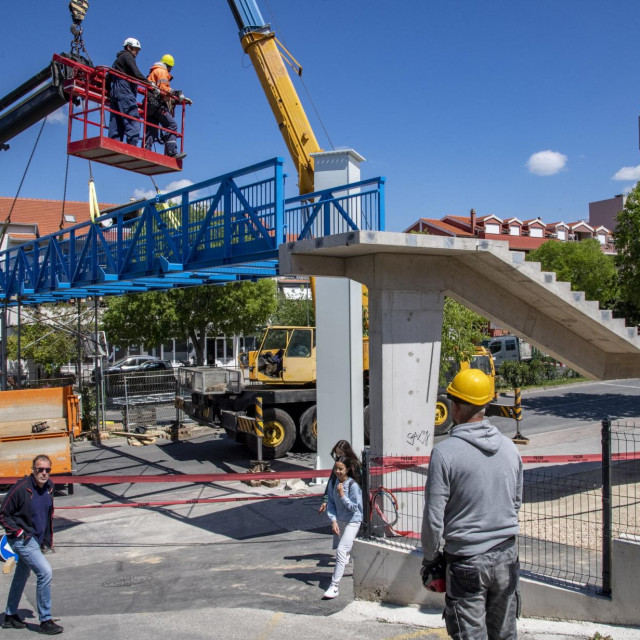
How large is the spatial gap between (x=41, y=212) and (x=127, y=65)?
39773 millimetres

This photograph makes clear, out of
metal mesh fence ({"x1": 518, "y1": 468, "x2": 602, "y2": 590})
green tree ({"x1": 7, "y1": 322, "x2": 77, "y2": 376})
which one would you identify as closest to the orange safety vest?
metal mesh fence ({"x1": 518, "y1": 468, "x2": 602, "y2": 590})

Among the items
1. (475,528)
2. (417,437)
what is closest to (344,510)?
(417,437)

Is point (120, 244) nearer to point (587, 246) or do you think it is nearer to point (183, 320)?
point (183, 320)

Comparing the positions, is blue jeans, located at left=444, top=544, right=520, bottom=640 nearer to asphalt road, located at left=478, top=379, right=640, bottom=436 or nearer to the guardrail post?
the guardrail post

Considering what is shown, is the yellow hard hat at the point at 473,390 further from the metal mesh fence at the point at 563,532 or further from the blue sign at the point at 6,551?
the blue sign at the point at 6,551

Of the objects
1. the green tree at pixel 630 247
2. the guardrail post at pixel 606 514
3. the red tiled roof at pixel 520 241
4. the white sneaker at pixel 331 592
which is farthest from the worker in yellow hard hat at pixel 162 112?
the red tiled roof at pixel 520 241

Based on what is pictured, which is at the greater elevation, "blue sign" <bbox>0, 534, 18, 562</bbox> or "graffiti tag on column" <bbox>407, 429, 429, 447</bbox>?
"graffiti tag on column" <bbox>407, 429, 429, 447</bbox>

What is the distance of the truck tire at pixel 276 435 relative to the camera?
45.8 feet

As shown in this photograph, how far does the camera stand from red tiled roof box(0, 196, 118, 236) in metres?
45.0

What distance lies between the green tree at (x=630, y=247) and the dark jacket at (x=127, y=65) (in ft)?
47.5

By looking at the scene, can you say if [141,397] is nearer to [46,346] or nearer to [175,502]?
[46,346]

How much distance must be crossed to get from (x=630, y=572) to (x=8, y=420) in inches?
404

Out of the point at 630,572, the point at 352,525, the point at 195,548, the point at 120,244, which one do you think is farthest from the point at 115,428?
the point at 630,572

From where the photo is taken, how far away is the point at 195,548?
8352mm
